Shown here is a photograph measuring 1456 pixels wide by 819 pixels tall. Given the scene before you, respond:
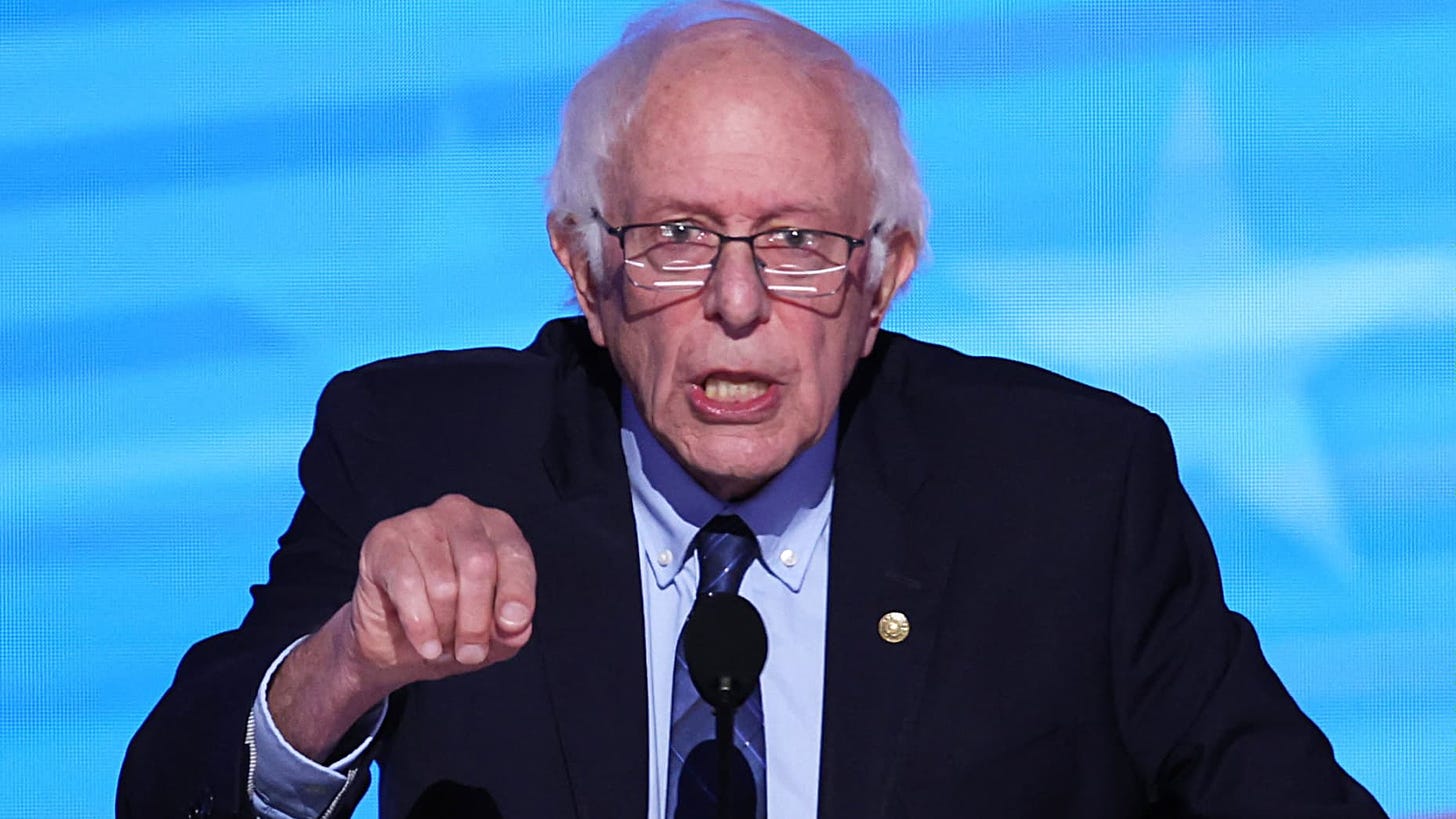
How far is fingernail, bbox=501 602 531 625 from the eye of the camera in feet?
5.72

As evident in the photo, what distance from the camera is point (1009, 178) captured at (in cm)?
306

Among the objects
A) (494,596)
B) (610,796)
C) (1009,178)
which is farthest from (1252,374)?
(494,596)

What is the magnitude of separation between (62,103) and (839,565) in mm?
1469

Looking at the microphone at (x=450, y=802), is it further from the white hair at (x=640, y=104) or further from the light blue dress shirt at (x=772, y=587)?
the white hair at (x=640, y=104)

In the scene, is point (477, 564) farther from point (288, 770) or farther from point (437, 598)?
point (288, 770)

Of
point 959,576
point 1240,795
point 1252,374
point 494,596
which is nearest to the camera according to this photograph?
point 494,596

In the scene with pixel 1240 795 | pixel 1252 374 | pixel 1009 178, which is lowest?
pixel 1240 795

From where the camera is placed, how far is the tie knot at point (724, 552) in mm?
2352

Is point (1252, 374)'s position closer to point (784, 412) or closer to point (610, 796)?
point (784, 412)

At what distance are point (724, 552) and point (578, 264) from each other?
14.0 inches

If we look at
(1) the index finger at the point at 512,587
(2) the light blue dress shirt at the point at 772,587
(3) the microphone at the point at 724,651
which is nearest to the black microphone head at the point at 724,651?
(3) the microphone at the point at 724,651

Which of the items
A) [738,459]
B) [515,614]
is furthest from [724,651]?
[738,459]

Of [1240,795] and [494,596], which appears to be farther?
[1240,795]

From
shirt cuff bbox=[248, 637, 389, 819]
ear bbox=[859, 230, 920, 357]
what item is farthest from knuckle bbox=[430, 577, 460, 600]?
ear bbox=[859, 230, 920, 357]
